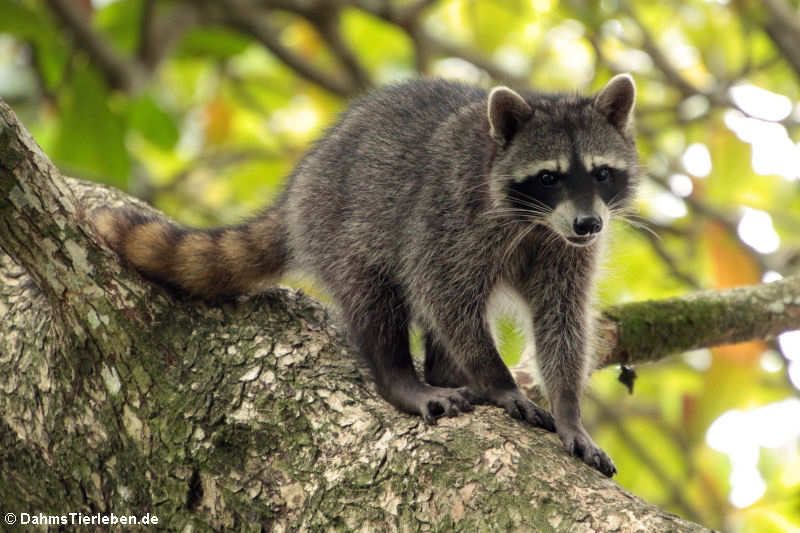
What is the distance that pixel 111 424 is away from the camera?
9.93 ft

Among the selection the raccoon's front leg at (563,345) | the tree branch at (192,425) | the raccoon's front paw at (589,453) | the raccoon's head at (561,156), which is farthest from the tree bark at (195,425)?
the raccoon's head at (561,156)

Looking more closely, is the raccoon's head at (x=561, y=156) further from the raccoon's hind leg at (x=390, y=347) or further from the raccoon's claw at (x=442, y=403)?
the raccoon's claw at (x=442, y=403)

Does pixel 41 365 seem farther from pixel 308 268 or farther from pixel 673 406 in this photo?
pixel 673 406

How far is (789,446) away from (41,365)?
439 centimetres

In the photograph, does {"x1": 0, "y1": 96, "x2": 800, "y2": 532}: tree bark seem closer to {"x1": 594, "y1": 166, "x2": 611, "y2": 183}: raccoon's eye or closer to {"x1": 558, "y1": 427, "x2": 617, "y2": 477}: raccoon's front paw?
{"x1": 558, "y1": 427, "x2": 617, "y2": 477}: raccoon's front paw

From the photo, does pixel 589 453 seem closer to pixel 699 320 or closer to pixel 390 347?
pixel 390 347

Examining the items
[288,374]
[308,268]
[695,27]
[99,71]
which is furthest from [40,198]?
[695,27]

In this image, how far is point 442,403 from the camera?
3.27 metres

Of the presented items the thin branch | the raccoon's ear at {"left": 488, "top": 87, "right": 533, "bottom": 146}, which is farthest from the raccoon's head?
the thin branch

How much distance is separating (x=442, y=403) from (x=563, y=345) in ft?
2.78

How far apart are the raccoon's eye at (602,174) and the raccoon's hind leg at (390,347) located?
3.11 ft

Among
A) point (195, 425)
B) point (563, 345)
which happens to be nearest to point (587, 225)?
point (563, 345)

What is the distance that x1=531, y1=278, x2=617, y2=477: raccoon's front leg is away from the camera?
3.74 metres

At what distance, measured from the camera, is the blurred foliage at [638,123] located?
16.9 feet
